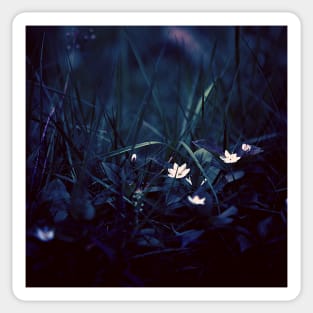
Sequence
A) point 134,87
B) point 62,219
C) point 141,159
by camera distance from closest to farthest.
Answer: point 62,219
point 141,159
point 134,87

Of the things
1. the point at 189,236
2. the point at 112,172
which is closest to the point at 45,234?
the point at 112,172

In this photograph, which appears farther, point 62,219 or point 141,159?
point 141,159

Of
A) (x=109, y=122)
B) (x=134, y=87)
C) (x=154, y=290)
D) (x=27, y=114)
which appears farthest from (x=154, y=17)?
(x=154, y=290)

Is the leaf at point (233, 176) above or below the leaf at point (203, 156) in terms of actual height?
below

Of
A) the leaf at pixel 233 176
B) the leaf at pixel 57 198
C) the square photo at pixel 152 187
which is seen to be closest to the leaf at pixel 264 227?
the square photo at pixel 152 187

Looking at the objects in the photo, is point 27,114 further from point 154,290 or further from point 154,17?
point 154,290

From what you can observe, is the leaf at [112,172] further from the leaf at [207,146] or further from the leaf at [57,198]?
the leaf at [207,146]
